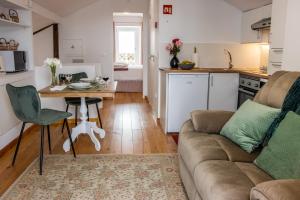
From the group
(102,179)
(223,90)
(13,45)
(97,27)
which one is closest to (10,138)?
(13,45)

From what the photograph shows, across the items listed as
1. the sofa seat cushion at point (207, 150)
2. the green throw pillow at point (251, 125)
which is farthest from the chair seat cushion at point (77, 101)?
the green throw pillow at point (251, 125)

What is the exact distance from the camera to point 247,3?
163 inches

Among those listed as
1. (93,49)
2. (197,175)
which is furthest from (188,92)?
(93,49)

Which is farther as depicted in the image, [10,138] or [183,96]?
[183,96]

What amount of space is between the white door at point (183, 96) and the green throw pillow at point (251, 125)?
1.68m

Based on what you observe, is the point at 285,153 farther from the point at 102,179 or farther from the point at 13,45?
the point at 13,45

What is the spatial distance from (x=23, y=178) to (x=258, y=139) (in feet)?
6.61

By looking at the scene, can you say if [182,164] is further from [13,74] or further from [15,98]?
[13,74]

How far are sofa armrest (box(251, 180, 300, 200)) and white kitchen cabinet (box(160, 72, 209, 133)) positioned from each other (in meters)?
2.66

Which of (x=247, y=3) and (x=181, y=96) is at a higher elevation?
(x=247, y=3)

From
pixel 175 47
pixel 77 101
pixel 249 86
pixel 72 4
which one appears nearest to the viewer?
pixel 249 86

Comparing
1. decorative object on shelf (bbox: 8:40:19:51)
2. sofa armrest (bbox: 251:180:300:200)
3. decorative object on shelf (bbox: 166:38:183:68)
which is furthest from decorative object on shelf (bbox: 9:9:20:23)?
sofa armrest (bbox: 251:180:300:200)

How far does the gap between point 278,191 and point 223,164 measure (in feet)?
2.12

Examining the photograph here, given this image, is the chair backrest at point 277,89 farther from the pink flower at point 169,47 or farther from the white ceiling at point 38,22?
the white ceiling at point 38,22
